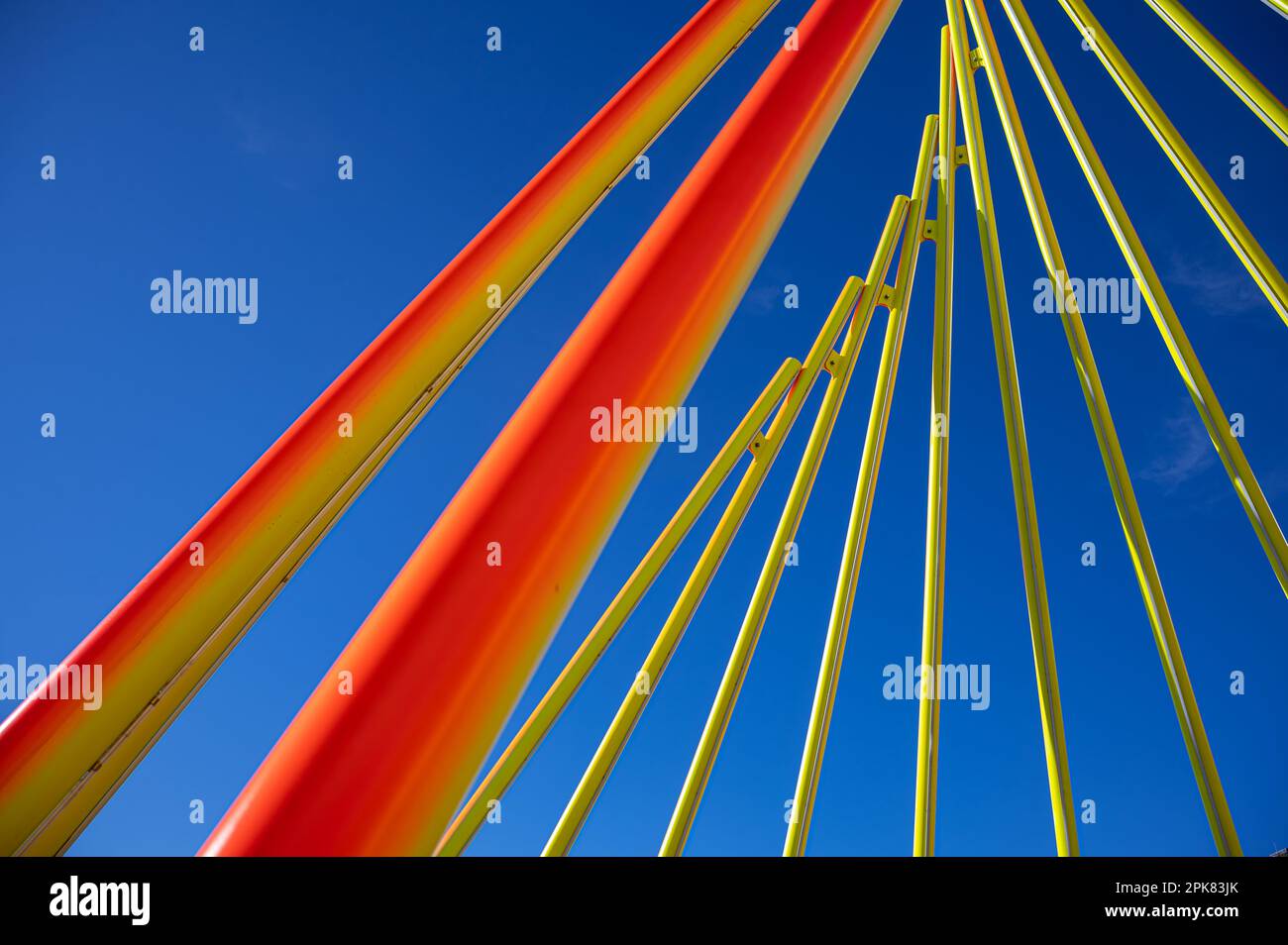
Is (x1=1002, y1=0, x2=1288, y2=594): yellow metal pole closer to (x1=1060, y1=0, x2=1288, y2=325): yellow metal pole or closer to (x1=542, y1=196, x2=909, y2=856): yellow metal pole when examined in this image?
(x1=1060, y1=0, x2=1288, y2=325): yellow metal pole

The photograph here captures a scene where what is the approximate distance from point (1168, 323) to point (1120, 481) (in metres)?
2.04

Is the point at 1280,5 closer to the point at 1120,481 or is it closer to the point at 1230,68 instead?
the point at 1230,68

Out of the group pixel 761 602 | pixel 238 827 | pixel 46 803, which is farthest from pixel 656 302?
pixel 761 602

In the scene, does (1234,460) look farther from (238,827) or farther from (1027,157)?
(238,827)

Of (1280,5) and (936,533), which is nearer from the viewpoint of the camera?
(1280,5)

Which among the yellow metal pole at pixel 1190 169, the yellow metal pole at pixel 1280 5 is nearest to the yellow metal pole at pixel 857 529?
the yellow metal pole at pixel 1190 169

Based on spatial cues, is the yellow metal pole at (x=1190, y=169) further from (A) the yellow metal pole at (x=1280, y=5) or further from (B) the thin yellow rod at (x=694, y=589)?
(B) the thin yellow rod at (x=694, y=589)

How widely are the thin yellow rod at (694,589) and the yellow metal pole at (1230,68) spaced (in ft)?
15.1

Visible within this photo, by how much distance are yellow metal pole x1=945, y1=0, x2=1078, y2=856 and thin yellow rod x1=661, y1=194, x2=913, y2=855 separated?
1.26 meters

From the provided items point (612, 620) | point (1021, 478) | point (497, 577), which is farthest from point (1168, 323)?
point (497, 577)

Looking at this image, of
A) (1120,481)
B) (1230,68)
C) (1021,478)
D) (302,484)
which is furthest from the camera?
(1021,478)

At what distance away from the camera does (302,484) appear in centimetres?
400

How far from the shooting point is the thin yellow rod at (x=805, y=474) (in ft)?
36.3

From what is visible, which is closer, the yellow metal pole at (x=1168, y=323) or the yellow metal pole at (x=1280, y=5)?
the yellow metal pole at (x=1280, y=5)
